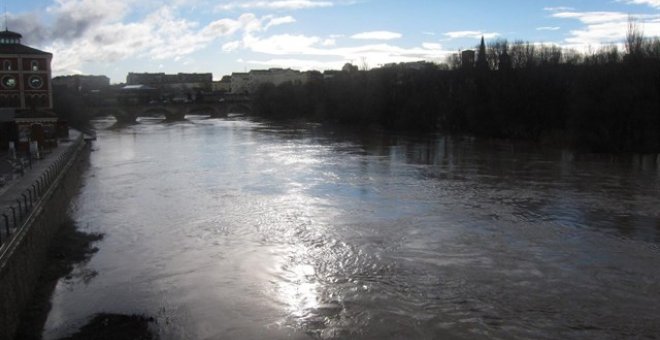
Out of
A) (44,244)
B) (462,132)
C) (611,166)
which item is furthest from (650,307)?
(462,132)

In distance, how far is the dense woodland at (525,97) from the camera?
37.9m

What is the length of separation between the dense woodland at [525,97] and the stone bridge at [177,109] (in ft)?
81.5

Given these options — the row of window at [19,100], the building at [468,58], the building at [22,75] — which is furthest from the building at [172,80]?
the row of window at [19,100]

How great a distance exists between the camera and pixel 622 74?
38812mm

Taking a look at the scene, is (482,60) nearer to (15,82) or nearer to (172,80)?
(15,82)

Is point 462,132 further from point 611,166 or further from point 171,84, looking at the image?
point 171,84

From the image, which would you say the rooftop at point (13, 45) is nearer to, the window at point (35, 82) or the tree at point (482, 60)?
the window at point (35, 82)

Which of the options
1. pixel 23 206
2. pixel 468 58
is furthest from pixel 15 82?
pixel 468 58

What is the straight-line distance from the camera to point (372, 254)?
14328 mm

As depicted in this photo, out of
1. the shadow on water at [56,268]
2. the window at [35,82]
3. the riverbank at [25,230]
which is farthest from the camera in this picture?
the window at [35,82]

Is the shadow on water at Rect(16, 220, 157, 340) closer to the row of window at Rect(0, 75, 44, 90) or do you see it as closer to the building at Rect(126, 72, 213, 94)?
the row of window at Rect(0, 75, 44, 90)

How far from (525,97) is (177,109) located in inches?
2387

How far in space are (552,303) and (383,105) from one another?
180ft

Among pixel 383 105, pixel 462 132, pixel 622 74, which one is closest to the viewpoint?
pixel 622 74
